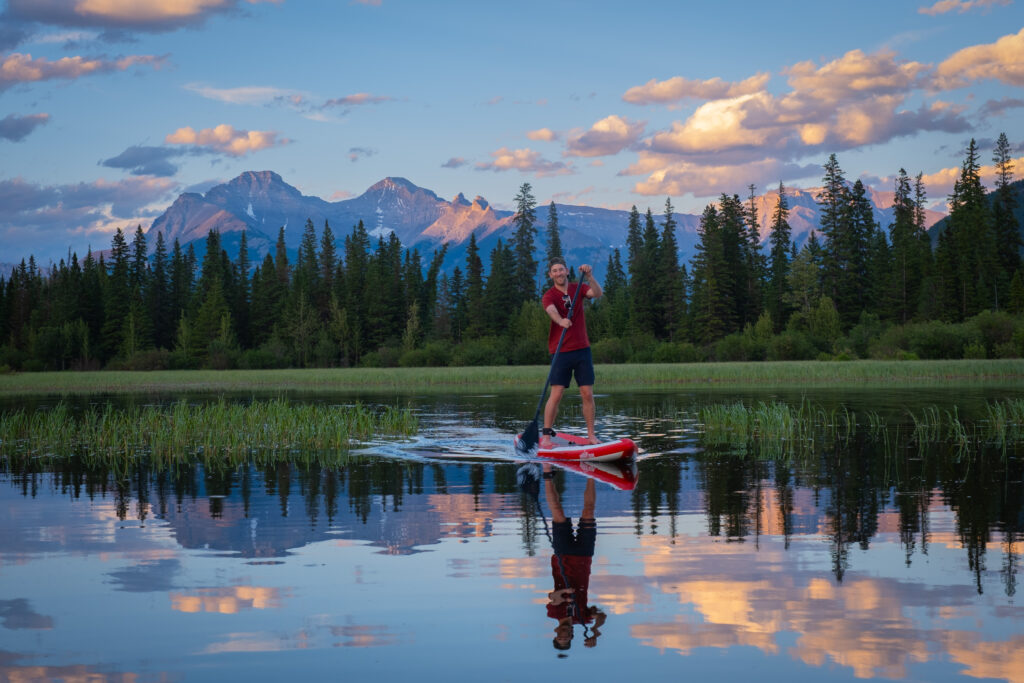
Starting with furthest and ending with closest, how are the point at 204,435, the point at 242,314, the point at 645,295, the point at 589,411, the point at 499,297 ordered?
the point at 242,314 < the point at 499,297 < the point at 645,295 < the point at 204,435 < the point at 589,411

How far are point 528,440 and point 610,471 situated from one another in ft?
7.33

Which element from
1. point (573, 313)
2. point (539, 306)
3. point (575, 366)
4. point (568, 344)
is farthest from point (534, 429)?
point (539, 306)

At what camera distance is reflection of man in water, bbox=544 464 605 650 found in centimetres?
516

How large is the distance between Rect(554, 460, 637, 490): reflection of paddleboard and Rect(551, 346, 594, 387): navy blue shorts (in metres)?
1.31

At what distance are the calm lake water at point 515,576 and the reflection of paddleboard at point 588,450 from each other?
2.23 ft

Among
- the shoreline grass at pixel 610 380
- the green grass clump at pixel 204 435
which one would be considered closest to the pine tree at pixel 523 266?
the shoreline grass at pixel 610 380

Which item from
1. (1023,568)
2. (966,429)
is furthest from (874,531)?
(966,429)

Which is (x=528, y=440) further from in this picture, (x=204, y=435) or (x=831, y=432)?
(x=204, y=435)

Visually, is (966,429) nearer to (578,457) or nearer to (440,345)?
(578,457)

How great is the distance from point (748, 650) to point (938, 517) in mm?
4483

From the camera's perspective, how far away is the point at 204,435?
17.2 m

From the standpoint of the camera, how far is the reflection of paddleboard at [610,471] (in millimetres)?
11023

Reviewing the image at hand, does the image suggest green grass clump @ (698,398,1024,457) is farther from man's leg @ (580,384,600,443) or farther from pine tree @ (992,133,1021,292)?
pine tree @ (992,133,1021,292)

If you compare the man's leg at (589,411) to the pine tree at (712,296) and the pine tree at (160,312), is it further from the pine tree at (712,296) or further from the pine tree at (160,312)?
the pine tree at (160,312)
